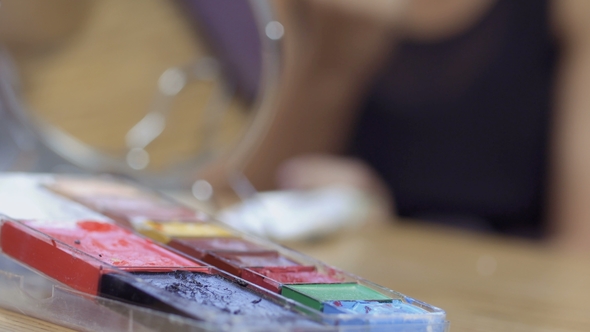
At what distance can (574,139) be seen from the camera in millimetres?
1230

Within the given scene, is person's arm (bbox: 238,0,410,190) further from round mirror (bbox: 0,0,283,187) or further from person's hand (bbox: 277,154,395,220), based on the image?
round mirror (bbox: 0,0,283,187)

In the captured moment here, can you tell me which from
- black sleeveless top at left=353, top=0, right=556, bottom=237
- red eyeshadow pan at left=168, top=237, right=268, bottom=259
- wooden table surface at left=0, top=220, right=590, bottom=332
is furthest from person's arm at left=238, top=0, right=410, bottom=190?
red eyeshadow pan at left=168, top=237, right=268, bottom=259

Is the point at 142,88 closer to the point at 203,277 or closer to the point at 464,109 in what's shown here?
the point at 203,277

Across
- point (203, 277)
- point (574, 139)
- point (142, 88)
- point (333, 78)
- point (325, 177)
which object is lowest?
point (203, 277)

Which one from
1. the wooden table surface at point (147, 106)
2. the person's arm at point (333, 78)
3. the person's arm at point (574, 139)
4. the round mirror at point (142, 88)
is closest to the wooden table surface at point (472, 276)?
the wooden table surface at point (147, 106)

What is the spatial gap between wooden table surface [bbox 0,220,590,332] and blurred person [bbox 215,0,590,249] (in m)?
0.51

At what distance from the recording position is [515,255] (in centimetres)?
69

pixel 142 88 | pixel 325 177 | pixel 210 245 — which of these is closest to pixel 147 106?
pixel 142 88

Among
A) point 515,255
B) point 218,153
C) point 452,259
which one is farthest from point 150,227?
point 515,255

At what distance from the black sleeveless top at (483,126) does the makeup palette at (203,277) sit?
108cm

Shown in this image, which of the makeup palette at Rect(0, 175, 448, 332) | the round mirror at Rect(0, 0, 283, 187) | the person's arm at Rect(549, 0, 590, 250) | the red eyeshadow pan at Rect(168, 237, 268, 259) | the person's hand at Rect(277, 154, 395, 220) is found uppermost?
the person's arm at Rect(549, 0, 590, 250)

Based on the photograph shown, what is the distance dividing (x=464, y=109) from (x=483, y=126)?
0.17ft

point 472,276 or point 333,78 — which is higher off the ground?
point 333,78

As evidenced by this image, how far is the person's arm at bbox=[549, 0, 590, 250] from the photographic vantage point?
3.99 ft
